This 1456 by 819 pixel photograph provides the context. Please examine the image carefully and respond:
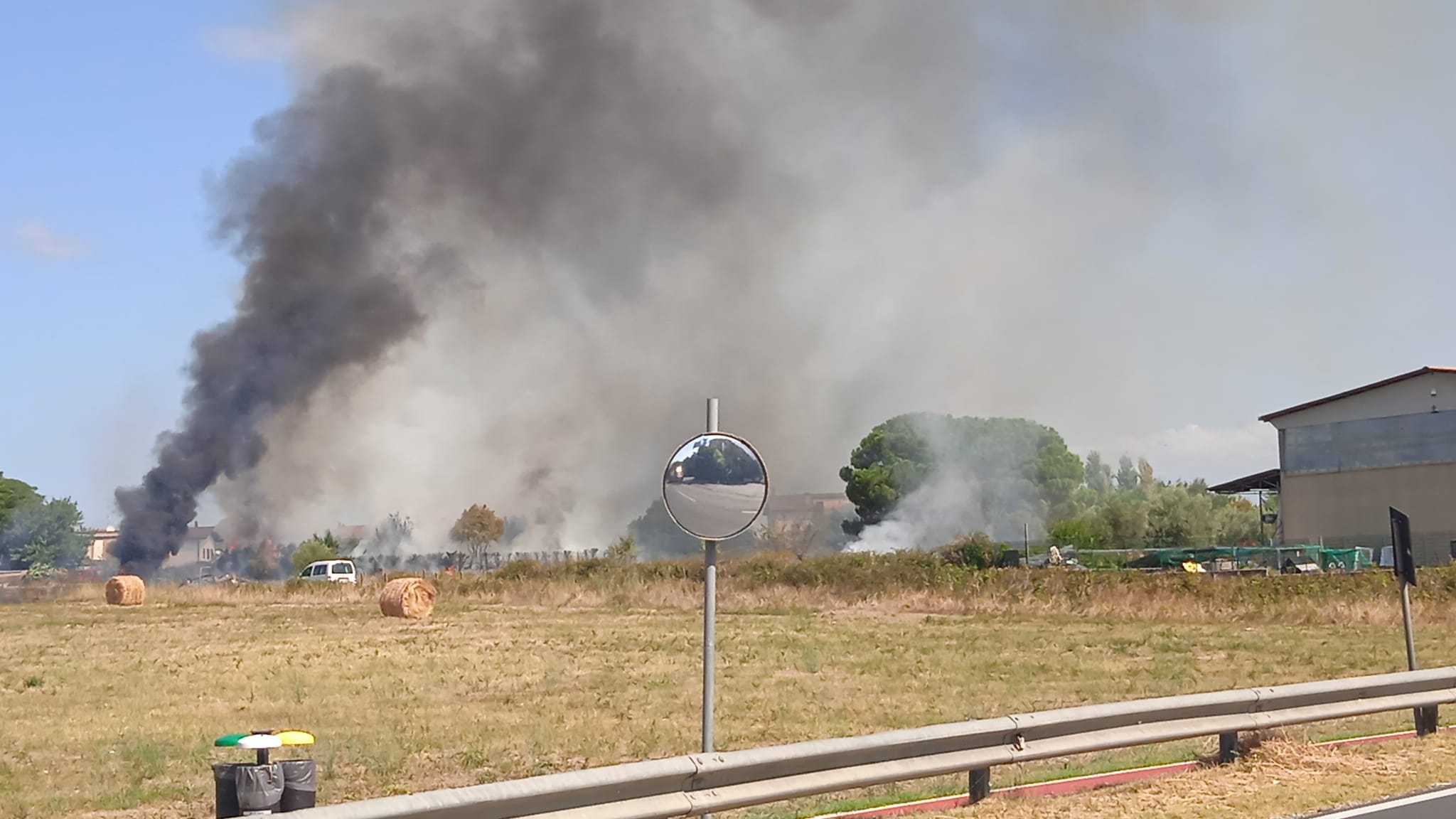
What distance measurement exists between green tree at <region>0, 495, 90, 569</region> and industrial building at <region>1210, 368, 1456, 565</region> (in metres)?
92.7

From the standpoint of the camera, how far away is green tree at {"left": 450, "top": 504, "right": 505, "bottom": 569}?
96312 millimetres

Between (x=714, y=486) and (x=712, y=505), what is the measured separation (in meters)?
0.13

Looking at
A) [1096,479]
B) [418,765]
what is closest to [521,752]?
[418,765]

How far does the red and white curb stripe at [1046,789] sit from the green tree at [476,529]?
8489 cm

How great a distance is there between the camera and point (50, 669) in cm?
2520

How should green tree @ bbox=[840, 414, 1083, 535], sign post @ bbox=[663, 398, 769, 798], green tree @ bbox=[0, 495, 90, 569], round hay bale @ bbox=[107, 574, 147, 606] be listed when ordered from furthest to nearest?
1. green tree @ bbox=[0, 495, 90, 569]
2. green tree @ bbox=[840, 414, 1083, 535]
3. round hay bale @ bbox=[107, 574, 147, 606]
4. sign post @ bbox=[663, 398, 769, 798]

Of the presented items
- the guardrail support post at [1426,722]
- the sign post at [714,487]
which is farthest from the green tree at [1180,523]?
the sign post at [714,487]

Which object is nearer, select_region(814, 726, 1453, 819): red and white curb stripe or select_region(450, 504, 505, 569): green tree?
select_region(814, 726, 1453, 819): red and white curb stripe

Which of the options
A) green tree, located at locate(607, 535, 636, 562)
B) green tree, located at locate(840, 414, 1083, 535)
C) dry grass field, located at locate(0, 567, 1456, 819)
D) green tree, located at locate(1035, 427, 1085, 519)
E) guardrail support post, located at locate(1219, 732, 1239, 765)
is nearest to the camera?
guardrail support post, located at locate(1219, 732, 1239, 765)

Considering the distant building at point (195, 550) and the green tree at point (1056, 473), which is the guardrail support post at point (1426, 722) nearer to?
the distant building at point (195, 550)

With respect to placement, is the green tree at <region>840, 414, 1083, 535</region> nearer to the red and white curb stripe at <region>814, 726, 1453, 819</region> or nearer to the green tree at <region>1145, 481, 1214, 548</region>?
the green tree at <region>1145, 481, 1214, 548</region>

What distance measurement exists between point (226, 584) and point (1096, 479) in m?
90.5

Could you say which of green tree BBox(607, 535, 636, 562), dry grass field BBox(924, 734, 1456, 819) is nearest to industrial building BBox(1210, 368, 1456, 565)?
green tree BBox(607, 535, 636, 562)

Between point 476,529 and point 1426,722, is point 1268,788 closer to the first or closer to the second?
point 1426,722
